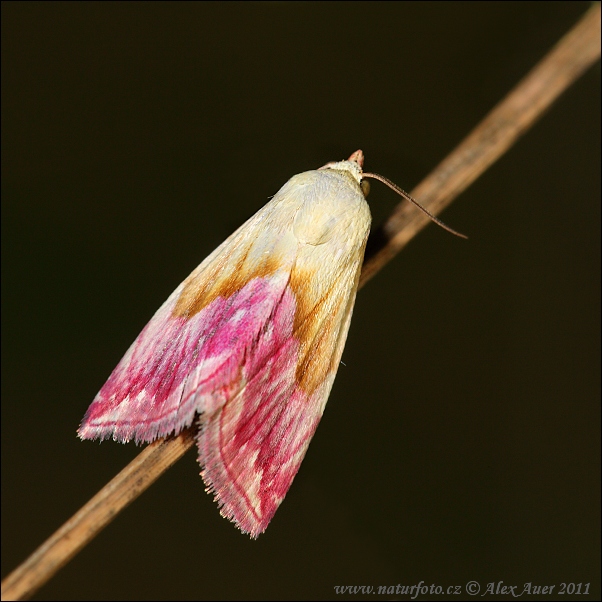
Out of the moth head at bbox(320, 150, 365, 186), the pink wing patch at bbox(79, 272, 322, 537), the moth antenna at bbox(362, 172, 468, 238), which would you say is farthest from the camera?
A: the moth head at bbox(320, 150, 365, 186)

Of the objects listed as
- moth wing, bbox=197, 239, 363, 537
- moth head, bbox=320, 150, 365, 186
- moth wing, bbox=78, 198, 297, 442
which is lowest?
moth wing, bbox=197, 239, 363, 537

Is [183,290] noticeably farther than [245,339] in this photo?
Yes

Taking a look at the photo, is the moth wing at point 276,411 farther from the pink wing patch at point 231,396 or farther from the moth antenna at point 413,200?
the moth antenna at point 413,200

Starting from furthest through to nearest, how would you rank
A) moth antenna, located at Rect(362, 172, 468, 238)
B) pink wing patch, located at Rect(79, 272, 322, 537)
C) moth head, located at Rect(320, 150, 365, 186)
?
moth head, located at Rect(320, 150, 365, 186)
moth antenna, located at Rect(362, 172, 468, 238)
pink wing patch, located at Rect(79, 272, 322, 537)

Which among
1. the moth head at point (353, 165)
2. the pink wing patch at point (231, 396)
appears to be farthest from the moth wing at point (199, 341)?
the moth head at point (353, 165)

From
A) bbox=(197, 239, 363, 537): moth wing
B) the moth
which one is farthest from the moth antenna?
bbox=(197, 239, 363, 537): moth wing

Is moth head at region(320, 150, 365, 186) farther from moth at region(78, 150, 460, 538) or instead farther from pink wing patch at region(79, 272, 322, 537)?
pink wing patch at region(79, 272, 322, 537)

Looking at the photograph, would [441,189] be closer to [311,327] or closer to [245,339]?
[311,327]

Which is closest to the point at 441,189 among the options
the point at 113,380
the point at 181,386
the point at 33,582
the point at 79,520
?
the point at 181,386
